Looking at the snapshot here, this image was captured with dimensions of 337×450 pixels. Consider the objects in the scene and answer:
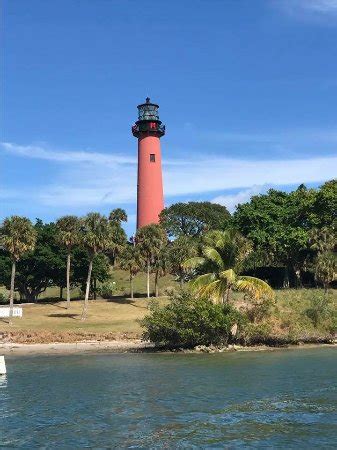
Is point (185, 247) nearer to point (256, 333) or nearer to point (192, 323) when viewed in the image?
point (256, 333)

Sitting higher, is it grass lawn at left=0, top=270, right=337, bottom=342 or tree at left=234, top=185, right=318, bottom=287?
tree at left=234, top=185, right=318, bottom=287

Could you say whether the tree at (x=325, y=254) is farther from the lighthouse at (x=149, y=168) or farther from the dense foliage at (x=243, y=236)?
the lighthouse at (x=149, y=168)

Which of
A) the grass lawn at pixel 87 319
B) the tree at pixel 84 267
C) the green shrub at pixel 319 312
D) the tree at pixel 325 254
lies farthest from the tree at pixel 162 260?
the green shrub at pixel 319 312

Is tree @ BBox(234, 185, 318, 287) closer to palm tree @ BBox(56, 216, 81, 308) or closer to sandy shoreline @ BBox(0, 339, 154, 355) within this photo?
palm tree @ BBox(56, 216, 81, 308)

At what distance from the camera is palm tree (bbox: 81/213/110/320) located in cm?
6388

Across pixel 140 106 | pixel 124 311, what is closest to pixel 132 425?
pixel 124 311

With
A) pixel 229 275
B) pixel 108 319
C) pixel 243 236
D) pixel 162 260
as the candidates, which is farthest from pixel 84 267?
pixel 229 275

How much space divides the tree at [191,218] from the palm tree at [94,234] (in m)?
39.7

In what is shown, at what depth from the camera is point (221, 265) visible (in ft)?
159

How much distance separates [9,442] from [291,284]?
75718 mm

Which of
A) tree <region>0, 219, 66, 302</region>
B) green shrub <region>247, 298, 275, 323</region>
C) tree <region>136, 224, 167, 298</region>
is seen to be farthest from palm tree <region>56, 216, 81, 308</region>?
green shrub <region>247, 298, 275, 323</region>

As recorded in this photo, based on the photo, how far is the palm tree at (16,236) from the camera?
61.0 m

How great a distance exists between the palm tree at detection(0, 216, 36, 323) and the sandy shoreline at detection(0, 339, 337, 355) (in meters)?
12.2

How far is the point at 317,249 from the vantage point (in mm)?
75875
